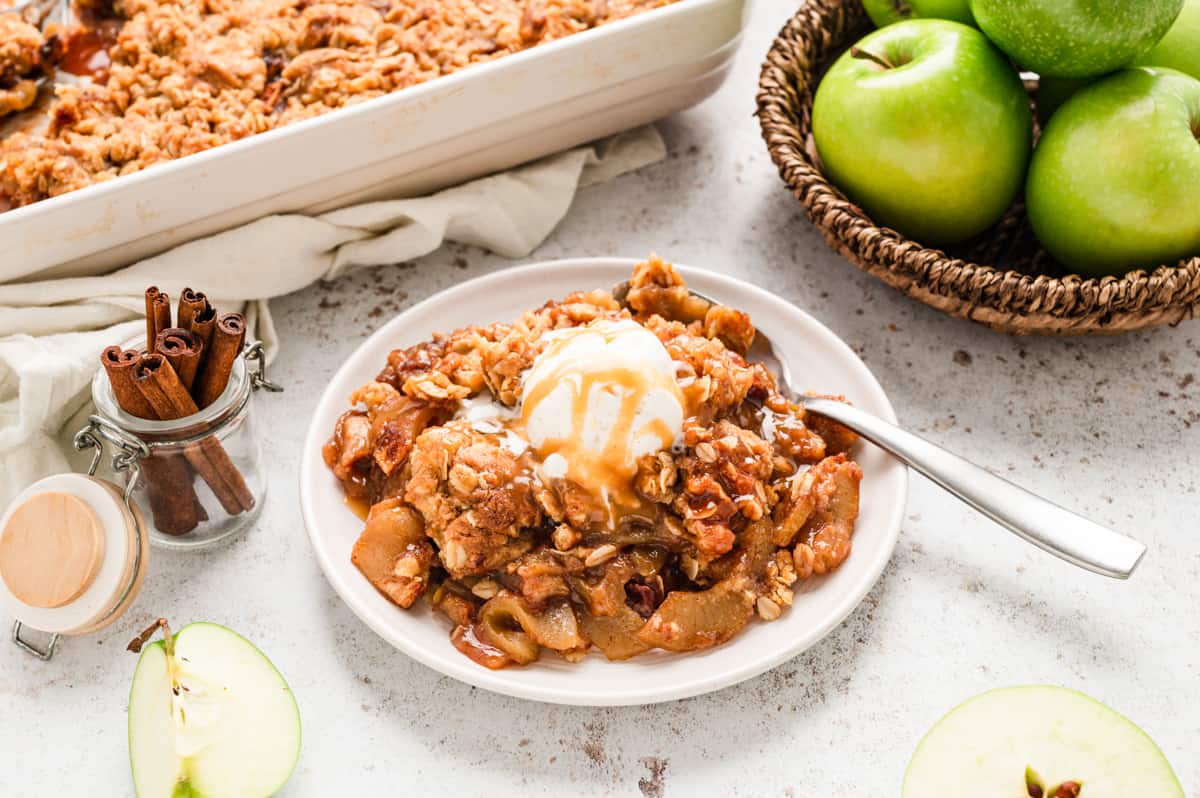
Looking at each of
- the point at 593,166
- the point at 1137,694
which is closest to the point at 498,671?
the point at 1137,694

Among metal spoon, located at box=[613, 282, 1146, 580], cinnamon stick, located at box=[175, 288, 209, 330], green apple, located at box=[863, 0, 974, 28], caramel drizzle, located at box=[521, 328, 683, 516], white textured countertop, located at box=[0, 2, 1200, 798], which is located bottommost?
white textured countertop, located at box=[0, 2, 1200, 798]

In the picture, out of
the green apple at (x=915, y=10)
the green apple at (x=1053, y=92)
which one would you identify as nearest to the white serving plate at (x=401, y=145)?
the green apple at (x=915, y=10)

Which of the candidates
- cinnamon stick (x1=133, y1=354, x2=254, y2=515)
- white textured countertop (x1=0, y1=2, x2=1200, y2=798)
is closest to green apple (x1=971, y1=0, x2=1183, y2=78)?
white textured countertop (x1=0, y1=2, x2=1200, y2=798)

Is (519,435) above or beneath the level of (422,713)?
above

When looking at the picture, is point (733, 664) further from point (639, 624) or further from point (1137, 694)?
point (1137, 694)

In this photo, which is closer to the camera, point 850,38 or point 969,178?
point 969,178

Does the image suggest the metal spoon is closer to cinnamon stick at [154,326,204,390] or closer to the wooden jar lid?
cinnamon stick at [154,326,204,390]

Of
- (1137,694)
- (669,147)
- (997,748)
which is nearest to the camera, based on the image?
(997,748)
